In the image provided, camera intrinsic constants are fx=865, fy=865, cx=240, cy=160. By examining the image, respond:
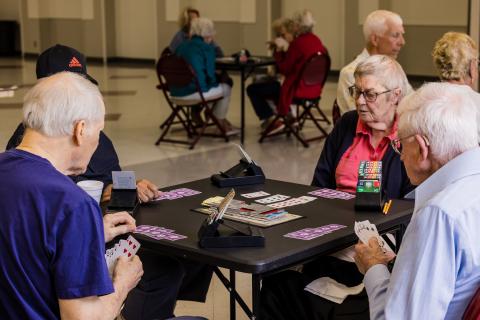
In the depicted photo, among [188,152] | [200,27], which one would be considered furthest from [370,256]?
[200,27]

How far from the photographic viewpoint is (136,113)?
10.6m

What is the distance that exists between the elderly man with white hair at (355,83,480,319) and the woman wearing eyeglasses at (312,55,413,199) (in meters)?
1.35

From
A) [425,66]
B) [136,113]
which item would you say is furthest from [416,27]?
[136,113]

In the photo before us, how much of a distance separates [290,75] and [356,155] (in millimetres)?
4812

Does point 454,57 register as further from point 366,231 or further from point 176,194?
point 366,231

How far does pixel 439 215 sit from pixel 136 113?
8.74 metres

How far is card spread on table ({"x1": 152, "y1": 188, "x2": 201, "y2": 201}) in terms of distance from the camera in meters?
3.31

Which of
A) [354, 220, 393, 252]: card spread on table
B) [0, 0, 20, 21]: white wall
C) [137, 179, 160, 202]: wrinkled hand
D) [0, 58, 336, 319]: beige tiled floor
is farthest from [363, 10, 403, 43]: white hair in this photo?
[0, 0, 20, 21]: white wall

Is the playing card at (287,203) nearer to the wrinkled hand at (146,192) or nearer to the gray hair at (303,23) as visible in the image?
the wrinkled hand at (146,192)

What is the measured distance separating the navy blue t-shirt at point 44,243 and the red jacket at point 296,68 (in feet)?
21.1

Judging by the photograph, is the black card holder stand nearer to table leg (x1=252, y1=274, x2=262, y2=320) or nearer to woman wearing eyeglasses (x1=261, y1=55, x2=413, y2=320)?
table leg (x1=252, y1=274, x2=262, y2=320)

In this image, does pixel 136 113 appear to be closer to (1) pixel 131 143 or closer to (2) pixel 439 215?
(1) pixel 131 143

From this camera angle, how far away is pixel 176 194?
3354 mm

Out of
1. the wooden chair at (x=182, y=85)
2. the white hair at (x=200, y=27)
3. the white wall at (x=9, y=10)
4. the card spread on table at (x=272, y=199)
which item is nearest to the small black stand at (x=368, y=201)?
the card spread on table at (x=272, y=199)
